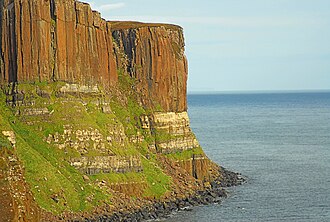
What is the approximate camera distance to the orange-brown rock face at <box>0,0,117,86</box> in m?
114

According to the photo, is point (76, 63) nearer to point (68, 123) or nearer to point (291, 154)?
point (68, 123)

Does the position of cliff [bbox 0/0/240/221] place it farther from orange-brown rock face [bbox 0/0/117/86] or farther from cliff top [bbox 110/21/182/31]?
cliff top [bbox 110/21/182/31]

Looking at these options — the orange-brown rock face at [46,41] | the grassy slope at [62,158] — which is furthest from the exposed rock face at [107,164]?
the orange-brown rock face at [46,41]

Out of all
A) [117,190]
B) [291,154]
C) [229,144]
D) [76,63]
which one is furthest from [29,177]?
[229,144]

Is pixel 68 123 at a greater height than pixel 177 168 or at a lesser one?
greater

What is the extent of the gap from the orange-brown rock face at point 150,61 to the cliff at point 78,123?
2.51m

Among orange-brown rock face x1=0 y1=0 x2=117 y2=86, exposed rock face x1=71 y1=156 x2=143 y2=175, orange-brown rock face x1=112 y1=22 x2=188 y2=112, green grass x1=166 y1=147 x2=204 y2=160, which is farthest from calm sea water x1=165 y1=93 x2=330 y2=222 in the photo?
orange-brown rock face x1=0 y1=0 x2=117 y2=86

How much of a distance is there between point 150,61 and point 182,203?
2886 centimetres

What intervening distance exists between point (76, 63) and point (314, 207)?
3792 cm

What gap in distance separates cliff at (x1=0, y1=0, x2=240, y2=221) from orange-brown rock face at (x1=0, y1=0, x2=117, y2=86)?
0.13m

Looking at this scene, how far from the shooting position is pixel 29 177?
10150 centimetres

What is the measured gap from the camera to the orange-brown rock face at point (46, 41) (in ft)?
376

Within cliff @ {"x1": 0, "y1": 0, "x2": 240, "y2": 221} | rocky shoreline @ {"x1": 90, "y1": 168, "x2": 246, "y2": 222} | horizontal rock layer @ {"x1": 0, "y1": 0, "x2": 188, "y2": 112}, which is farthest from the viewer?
horizontal rock layer @ {"x1": 0, "y1": 0, "x2": 188, "y2": 112}

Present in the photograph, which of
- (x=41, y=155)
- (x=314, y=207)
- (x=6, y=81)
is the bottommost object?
(x=314, y=207)
